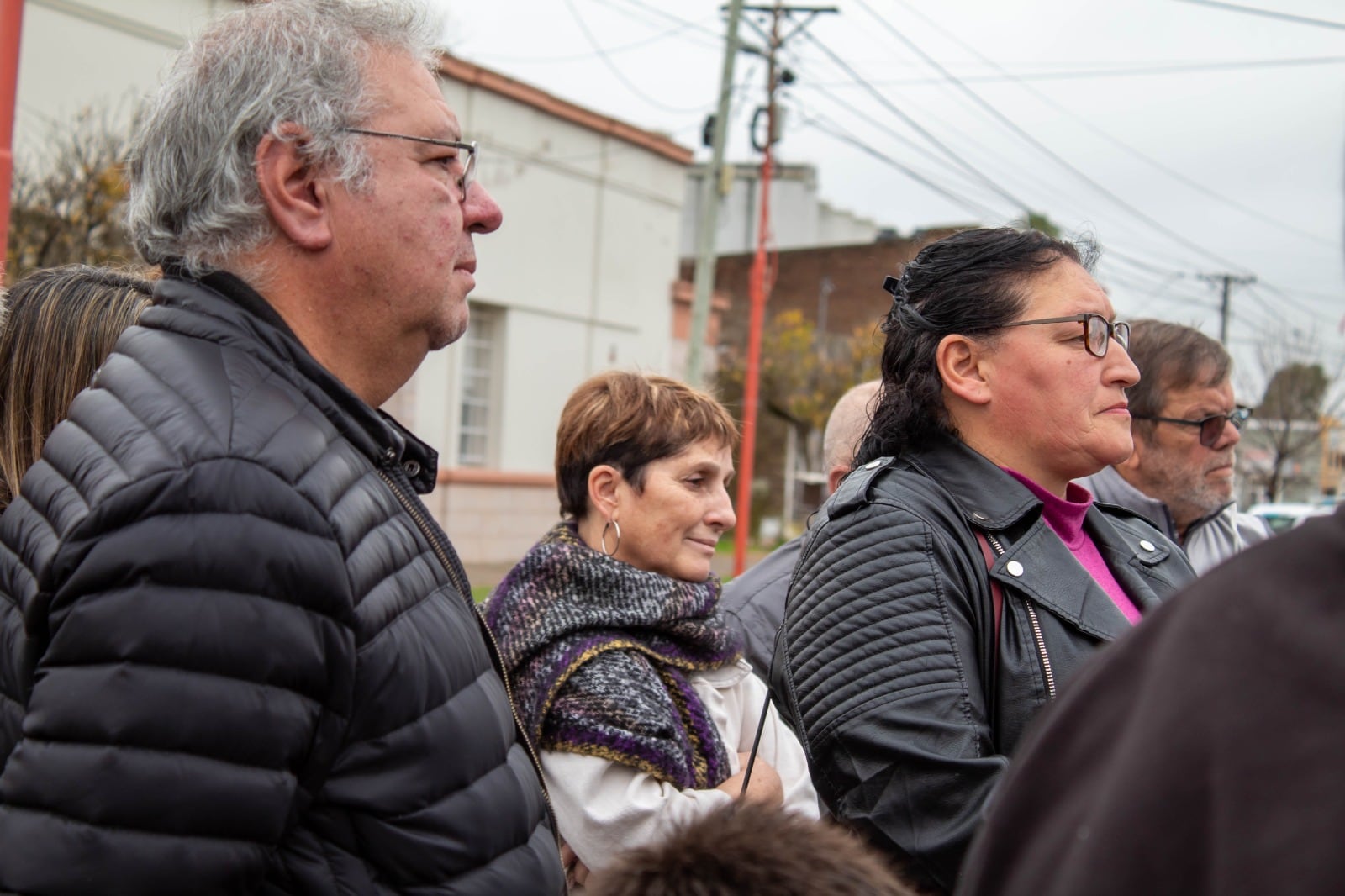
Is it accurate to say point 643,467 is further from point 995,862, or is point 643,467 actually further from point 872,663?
point 995,862

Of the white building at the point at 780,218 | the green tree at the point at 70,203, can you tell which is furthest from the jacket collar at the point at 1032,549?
the white building at the point at 780,218

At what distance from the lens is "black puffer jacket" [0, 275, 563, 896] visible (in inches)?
50.4

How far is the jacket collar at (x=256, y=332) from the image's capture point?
1.60 meters

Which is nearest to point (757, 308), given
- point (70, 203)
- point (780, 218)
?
point (70, 203)

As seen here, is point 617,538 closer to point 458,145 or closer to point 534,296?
point 458,145

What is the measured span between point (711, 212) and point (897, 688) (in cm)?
1494

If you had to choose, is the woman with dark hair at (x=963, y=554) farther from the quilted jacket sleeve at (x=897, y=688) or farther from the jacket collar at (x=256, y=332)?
the jacket collar at (x=256, y=332)

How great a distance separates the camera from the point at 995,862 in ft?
2.83

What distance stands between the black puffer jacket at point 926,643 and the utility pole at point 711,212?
538 inches

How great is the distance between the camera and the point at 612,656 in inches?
102

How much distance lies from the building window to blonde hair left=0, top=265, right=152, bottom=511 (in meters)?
14.0

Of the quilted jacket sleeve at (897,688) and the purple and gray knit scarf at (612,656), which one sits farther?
the purple and gray knit scarf at (612,656)

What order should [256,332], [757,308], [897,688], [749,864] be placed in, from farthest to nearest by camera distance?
1. [757,308]
2. [897,688]
3. [256,332]
4. [749,864]

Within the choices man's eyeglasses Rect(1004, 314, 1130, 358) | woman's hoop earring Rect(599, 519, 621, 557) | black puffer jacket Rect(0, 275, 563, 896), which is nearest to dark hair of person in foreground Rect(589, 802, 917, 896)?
black puffer jacket Rect(0, 275, 563, 896)
